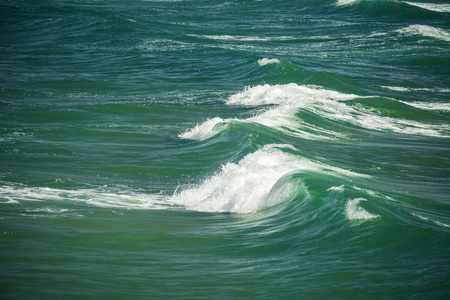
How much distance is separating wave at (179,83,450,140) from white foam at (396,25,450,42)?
21.3 m

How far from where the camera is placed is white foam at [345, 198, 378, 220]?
9.27m

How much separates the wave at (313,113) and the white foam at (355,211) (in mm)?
7852

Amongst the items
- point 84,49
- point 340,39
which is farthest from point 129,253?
point 340,39

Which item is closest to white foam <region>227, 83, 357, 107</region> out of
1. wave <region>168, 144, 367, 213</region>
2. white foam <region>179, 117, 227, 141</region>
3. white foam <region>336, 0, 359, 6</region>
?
white foam <region>179, 117, 227, 141</region>

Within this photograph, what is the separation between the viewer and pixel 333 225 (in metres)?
9.27

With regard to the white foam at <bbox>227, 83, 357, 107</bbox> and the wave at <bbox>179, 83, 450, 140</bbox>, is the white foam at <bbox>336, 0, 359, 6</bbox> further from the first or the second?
the white foam at <bbox>227, 83, 357, 107</bbox>

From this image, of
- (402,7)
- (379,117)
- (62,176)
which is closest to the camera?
(62,176)

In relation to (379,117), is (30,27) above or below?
above

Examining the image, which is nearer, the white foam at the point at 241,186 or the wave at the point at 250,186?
the wave at the point at 250,186

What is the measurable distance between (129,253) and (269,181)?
4.33 meters

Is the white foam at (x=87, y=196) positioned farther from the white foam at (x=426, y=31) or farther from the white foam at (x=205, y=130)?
the white foam at (x=426, y=31)

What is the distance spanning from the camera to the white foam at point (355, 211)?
9.27m

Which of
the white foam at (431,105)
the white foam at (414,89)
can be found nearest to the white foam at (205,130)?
the white foam at (431,105)

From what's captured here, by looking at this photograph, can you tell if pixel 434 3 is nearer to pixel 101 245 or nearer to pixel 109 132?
pixel 109 132
